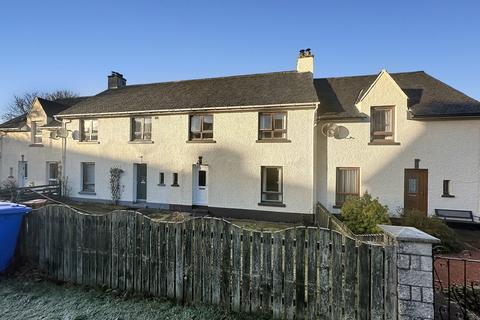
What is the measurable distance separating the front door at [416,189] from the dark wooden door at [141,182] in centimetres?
1452

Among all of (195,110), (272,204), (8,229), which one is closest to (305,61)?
(195,110)

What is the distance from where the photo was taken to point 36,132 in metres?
20.4

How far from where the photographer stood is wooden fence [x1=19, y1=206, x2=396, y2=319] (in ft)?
12.9

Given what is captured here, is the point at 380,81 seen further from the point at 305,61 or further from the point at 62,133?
the point at 62,133

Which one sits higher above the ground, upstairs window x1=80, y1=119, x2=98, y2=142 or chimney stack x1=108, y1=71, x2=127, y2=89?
chimney stack x1=108, y1=71, x2=127, y2=89

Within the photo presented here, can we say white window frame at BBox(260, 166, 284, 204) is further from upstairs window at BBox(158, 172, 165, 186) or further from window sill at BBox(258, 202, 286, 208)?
upstairs window at BBox(158, 172, 165, 186)

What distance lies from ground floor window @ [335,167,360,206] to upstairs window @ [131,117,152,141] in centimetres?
1141

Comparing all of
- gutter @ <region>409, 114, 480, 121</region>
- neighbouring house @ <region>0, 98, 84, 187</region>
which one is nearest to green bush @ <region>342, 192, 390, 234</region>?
gutter @ <region>409, 114, 480, 121</region>

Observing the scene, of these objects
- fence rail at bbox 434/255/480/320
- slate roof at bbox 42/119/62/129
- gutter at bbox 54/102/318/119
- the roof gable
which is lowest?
fence rail at bbox 434/255/480/320

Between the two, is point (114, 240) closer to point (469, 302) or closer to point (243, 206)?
point (469, 302)

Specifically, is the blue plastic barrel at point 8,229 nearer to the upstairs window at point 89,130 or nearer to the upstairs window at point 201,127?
the upstairs window at point 201,127

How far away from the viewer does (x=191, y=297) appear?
4.73m

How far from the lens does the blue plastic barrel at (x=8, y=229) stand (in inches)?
224

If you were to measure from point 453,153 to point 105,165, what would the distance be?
1927 cm
